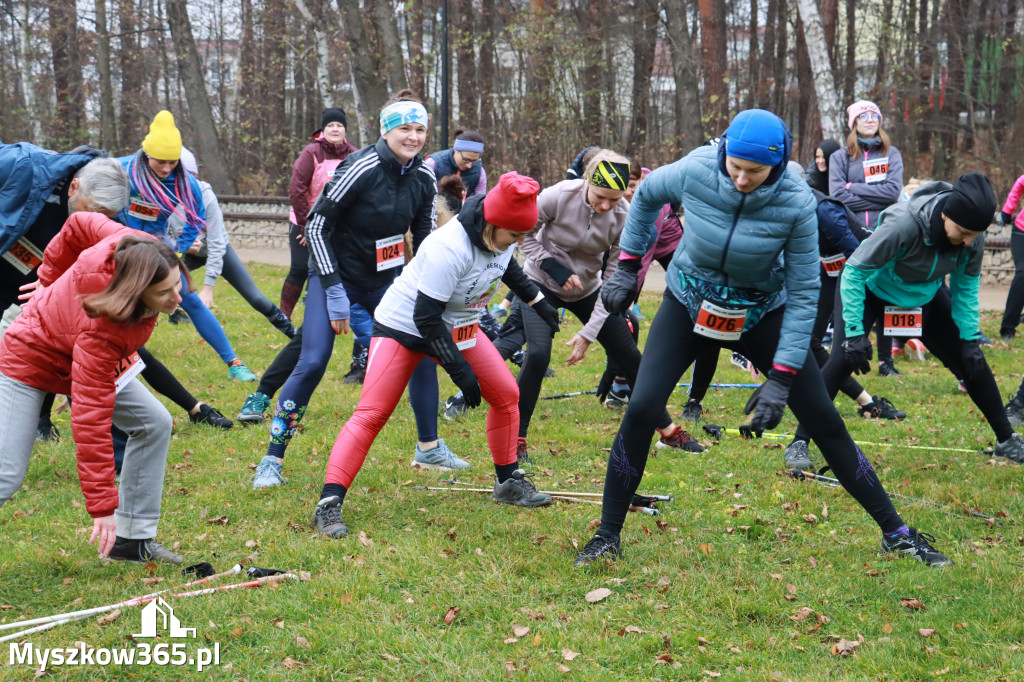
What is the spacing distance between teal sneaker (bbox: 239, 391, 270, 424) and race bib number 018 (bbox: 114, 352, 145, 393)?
2900 mm

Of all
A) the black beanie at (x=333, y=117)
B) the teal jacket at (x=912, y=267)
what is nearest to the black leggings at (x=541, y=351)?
the teal jacket at (x=912, y=267)

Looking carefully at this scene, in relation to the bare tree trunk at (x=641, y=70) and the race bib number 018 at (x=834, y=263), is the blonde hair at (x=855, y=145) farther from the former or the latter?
the bare tree trunk at (x=641, y=70)

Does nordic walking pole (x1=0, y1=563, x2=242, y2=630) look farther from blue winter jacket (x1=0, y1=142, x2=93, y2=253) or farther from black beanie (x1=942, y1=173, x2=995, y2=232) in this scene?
black beanie (x1=942, y1=173, x2=995, y2=232)

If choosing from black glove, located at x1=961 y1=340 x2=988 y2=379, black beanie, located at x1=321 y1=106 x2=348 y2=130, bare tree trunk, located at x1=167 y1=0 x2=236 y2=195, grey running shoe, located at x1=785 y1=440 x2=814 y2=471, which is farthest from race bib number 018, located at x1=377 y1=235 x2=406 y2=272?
bare tree trunk, located at x1=167 y1=0 x2=236 y2=195

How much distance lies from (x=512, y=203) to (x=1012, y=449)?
12.9 ft

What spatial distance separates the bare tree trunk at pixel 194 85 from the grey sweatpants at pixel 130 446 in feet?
67.1

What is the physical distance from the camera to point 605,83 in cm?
2164

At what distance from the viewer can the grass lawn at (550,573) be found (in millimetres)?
3777

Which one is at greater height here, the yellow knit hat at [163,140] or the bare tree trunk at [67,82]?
the bare tree trunk at [67,82]

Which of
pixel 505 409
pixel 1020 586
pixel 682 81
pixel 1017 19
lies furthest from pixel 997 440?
pixel 1017 19

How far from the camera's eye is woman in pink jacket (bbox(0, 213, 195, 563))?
12.4 ft

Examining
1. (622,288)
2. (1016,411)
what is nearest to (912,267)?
(622,288)

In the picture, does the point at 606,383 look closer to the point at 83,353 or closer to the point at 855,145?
the point at 855,145

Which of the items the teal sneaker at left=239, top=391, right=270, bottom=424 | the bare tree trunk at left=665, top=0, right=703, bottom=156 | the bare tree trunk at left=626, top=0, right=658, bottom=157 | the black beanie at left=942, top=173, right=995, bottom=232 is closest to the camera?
the black beanie at left=942, top=173, right=995, bottom=232
